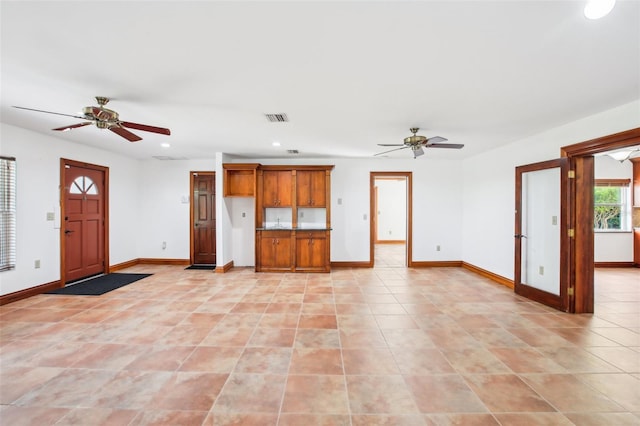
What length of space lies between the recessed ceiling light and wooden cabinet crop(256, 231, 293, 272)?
4.98 m

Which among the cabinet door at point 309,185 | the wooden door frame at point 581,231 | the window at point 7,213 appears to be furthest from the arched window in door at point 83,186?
the wooden door frame at point 581,231

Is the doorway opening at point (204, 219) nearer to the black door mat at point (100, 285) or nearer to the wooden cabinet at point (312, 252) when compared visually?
the black door mat at point (100, 285)

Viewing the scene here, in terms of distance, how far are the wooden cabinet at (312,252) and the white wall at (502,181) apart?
314 cm

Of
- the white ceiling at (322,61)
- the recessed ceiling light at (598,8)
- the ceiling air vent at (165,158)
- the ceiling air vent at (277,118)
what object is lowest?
the recessed ceiling light at (598,8)

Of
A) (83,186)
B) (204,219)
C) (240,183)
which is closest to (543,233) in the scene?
(240,183)

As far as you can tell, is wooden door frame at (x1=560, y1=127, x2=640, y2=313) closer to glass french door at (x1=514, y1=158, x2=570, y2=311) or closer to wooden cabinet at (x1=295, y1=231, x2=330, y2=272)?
glass french door at (x1=514, y1=158, x2=570, y2=311)

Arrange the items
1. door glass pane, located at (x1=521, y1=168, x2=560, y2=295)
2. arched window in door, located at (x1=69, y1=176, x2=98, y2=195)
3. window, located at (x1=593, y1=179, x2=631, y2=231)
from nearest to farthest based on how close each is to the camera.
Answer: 1. door glass pane, located at (x1=521, y1=168, x2=560, y2=295)
2. arched window in door, located at (x1=69, y1=176, x2=98, y2=195)
3. window, located at (x1=593, y1=179, x2=631, y2=231)

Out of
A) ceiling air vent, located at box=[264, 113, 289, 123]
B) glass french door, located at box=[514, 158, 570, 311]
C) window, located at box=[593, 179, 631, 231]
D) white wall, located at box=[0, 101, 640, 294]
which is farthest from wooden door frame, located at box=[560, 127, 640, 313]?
window, located at box=[593, 179, 631, 231]

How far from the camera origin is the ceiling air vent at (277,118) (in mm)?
3404

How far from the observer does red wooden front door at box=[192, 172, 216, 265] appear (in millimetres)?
6484

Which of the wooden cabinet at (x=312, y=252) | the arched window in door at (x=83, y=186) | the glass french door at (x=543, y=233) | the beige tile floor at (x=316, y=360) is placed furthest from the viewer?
the wooden cabinet at (x=312, y=252)

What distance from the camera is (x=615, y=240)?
629cm

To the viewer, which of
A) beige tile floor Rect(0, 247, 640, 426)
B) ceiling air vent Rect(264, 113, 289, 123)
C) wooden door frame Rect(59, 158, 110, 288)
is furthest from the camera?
wooden door frame Rect(59, 158, 110, 288)

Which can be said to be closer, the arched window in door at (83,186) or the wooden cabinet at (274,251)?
the arched window in door at (83,186)
